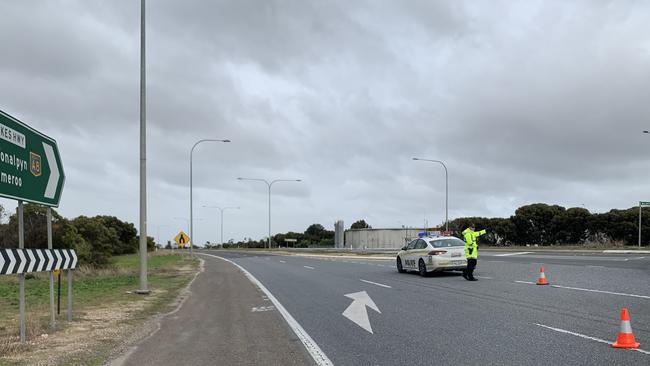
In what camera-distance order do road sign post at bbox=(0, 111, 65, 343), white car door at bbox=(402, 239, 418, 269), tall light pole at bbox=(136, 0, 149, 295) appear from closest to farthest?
road sign post at bbox=(0, 111, 65, 343) < tall light pole at bbox=(136, 0, 149, 295) < white car door at bbox=(402, 239, 418, 269)

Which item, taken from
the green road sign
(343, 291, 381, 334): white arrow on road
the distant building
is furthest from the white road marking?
the distant building

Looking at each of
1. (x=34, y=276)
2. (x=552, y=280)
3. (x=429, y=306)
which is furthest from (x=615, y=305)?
(x=34, y=276)

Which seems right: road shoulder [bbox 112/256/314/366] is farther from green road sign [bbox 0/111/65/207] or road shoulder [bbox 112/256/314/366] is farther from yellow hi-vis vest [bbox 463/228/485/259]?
yellow hi-vis vest [bbox 463/228/485/259]

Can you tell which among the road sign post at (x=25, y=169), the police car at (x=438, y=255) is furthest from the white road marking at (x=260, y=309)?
the police car at (x=438, y=255)

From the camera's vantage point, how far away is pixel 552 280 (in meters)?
17.7

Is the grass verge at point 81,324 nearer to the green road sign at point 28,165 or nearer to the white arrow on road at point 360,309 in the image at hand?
the green road sign at point 28,165

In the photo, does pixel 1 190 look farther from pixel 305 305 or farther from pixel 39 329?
pixel 305 305

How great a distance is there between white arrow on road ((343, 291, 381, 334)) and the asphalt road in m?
0.10

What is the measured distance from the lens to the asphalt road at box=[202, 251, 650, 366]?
7641 millimetres

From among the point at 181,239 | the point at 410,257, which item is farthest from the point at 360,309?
the point at 181,239

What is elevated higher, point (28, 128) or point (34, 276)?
point (28, 128)

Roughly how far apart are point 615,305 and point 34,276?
92.4 feet

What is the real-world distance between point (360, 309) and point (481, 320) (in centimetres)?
300

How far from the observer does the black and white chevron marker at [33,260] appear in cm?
845
